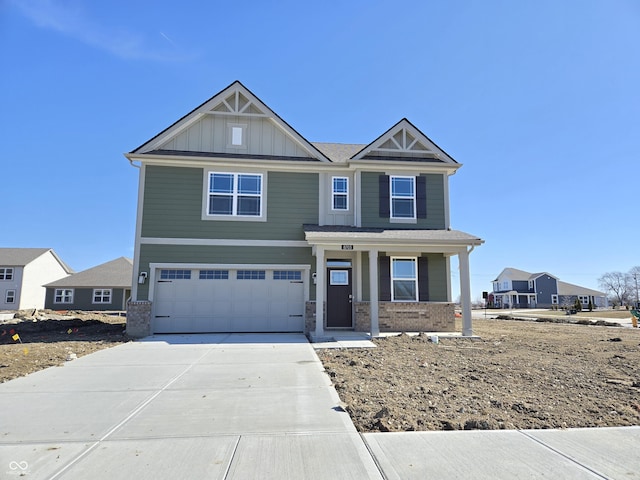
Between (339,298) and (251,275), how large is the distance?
309 centimetres

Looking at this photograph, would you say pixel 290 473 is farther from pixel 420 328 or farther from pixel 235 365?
pixel 420 328

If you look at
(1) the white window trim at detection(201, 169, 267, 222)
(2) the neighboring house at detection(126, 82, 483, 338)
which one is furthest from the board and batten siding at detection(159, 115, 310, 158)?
(1) the white window trim at detection(201, 169, 267, 222)

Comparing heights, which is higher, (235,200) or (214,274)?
(235,200)

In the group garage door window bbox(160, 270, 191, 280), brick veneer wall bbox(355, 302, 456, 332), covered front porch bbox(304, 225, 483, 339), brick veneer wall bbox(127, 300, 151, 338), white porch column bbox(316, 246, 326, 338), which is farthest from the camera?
brick veneer wall bbox(355, 302, 456, 332)

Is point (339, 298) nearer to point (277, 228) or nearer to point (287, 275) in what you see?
point (287, 275)

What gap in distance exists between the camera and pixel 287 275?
13.0 m

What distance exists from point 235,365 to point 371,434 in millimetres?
4297

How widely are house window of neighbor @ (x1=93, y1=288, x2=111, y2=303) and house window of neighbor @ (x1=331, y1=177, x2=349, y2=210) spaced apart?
25983 mm

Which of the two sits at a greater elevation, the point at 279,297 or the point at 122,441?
the point at 279,297

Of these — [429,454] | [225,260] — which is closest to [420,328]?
[225,260]

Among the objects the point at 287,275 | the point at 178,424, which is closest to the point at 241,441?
the point at 178,424

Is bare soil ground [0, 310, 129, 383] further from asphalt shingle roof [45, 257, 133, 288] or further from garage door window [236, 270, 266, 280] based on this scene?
asphalt shingle roof [45, 257, 133, 288]

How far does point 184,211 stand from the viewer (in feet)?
41.8

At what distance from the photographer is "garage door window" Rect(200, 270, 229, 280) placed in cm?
1266
